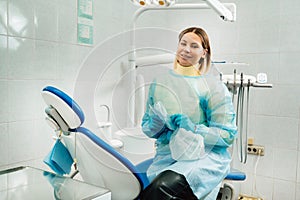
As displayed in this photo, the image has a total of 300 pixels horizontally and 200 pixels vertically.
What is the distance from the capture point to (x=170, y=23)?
3.01m

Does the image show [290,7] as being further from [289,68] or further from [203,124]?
[203,124]

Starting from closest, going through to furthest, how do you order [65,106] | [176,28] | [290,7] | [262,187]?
1. [65,106]
2. [290,7]
3. [262,187]
4. [176,28]

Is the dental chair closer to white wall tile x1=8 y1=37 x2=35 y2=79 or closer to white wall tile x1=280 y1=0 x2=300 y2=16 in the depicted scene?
white wall tile x1=8 y1=37 x2=35 y2=79

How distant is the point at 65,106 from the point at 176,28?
197 centimetres

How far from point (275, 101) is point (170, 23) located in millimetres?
1201

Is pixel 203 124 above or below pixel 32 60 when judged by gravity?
below

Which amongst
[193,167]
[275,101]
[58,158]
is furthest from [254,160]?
[58,158]

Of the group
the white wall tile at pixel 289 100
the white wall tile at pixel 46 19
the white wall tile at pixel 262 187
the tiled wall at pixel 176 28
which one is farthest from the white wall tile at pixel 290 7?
the white wall tile at pixel 46 19

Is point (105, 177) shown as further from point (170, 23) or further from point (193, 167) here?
point (170, 23)

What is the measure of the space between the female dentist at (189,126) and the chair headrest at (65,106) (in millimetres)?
440

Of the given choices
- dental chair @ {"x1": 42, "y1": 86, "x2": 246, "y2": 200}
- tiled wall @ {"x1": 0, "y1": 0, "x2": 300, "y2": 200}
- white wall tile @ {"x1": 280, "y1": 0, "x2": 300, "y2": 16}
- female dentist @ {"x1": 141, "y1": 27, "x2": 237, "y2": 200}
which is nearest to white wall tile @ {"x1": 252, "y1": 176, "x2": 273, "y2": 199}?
tiled wall @ {"x1": 0, "y1": 0, "x2": 300, "y2": 200}

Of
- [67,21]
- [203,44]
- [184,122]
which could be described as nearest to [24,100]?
[67,21]

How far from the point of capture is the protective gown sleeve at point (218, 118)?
1.50 m

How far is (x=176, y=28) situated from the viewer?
2.97 m
